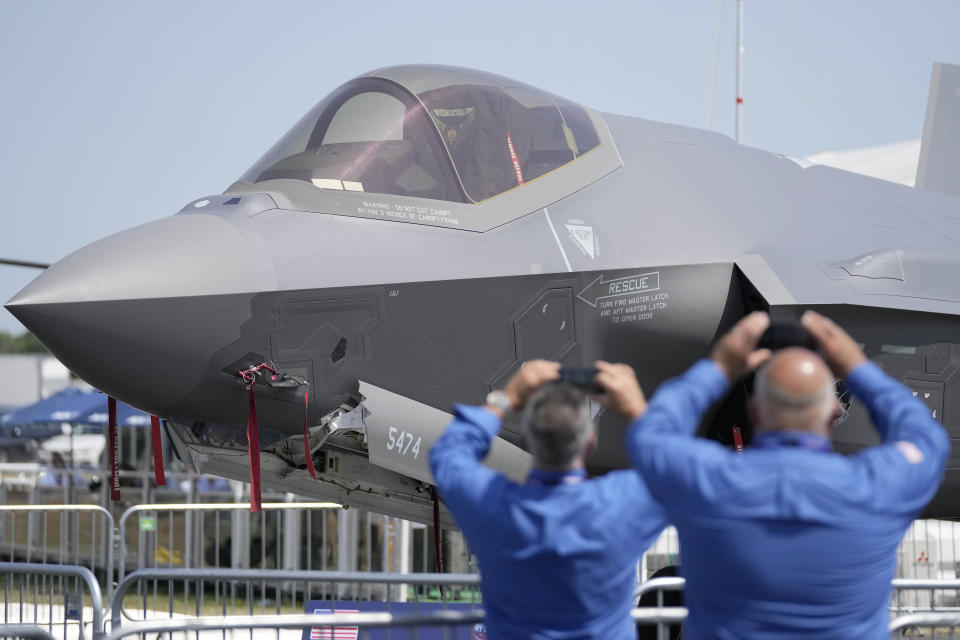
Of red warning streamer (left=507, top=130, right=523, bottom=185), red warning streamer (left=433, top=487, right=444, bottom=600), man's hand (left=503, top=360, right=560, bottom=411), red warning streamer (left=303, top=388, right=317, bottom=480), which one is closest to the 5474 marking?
red warning streamer (left=303, top=388, right=317, bottom=480)

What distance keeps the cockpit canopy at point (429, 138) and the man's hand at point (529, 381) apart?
8.17ft

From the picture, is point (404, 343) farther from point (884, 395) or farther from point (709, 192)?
point (884, 395)

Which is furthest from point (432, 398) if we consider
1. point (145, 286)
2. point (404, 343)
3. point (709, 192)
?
point (709, 192)

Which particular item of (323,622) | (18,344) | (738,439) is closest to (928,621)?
(738,439)

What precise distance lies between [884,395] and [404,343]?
2735 mm

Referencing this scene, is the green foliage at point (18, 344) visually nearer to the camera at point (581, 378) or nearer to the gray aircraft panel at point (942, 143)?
the gray aircraft panel at point (942, 143)

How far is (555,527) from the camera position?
2814 mm

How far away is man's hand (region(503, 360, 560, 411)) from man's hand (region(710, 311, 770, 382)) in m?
0.47

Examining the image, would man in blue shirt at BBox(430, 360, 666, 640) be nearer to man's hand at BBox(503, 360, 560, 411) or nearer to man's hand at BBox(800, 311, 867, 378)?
man's hand at BBox(503, 360, 560, 411)

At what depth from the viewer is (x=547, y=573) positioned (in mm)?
2867

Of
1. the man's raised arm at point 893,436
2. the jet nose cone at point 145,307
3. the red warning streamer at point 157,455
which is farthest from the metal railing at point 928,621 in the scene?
the red warning streamer at point 157,455

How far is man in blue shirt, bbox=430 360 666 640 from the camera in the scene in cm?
282

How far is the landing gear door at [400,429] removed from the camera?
5.08 meters

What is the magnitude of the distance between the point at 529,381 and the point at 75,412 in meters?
17.5
